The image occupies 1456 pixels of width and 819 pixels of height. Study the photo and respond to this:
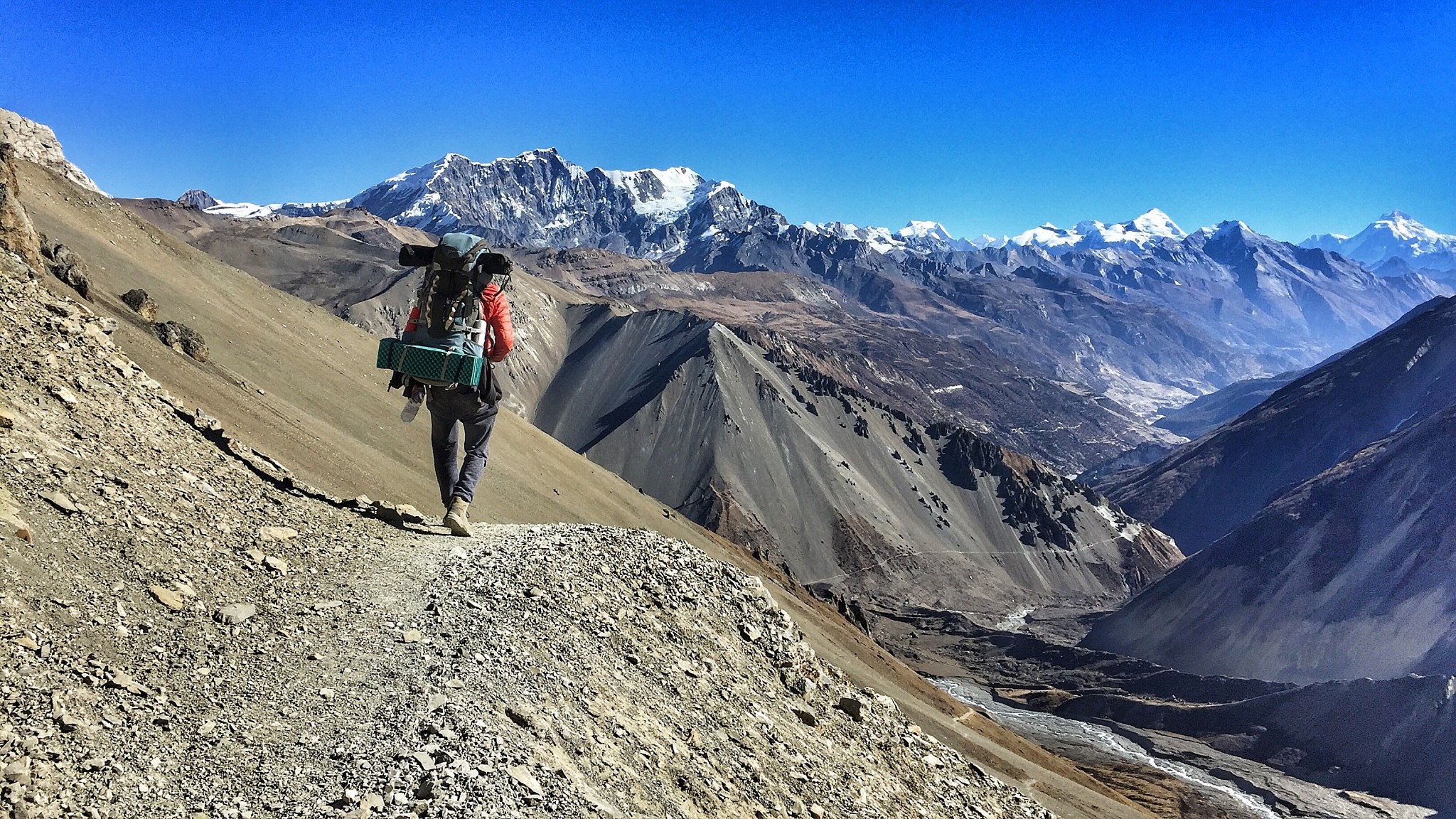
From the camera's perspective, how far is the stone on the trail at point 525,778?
778 centimetres

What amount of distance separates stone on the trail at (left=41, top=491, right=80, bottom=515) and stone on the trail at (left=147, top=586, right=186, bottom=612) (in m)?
1.31

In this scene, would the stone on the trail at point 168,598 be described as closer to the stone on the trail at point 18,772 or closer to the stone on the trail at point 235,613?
the stone on the trail at point 235,613

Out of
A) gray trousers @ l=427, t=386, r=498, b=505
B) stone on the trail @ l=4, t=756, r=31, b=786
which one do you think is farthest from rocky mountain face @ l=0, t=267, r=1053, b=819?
gray trousers @ l=427, t=386, r=498, b=505

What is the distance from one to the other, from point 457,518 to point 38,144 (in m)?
97.5

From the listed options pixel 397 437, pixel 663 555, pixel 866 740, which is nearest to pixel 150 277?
pixel 397 437

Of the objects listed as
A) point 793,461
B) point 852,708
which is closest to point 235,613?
point 852,708

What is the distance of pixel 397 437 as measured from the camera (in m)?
38.0

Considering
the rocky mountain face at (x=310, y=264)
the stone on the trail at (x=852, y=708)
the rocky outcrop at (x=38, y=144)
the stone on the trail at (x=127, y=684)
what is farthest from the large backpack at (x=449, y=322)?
the rocky mountain face at (x=310, y=264)

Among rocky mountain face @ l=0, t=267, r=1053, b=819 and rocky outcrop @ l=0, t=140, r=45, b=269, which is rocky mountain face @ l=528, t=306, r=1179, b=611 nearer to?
rocky outcrop @ l=0, t=140, r=45, b=269

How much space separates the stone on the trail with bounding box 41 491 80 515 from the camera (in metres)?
9.05

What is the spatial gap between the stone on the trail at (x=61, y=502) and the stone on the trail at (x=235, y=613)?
71.2 inches

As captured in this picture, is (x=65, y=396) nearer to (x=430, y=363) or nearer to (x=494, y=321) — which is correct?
(x=430, y=363)

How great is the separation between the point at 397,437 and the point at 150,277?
10.9m

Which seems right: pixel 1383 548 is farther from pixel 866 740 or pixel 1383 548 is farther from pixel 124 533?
pixel 124 533
